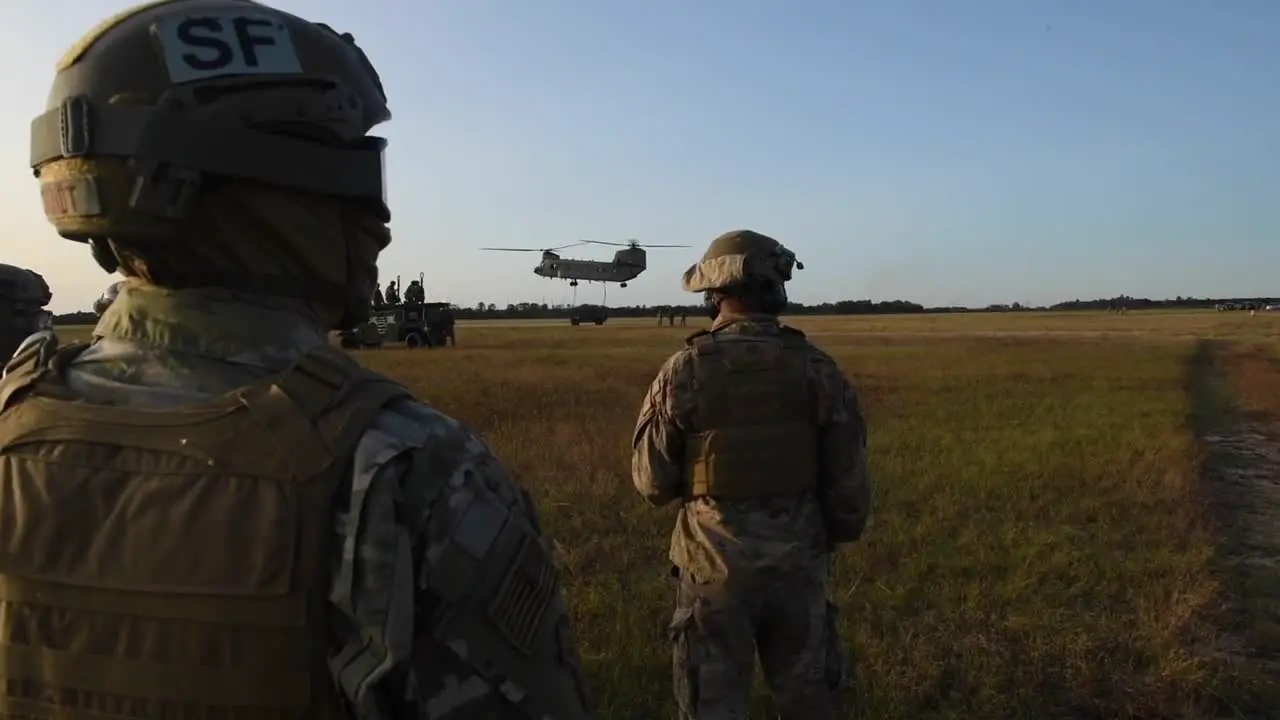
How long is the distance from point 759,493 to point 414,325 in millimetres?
42005

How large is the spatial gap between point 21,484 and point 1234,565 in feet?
26.4

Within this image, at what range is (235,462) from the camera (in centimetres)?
130

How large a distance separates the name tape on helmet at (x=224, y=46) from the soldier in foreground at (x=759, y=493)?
230 cm

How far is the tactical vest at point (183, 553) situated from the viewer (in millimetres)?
1276

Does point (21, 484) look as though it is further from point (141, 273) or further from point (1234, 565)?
point (1234, 565)

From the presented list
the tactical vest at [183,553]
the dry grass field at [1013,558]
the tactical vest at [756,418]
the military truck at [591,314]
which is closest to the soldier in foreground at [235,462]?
the tactical vest at [183,553]

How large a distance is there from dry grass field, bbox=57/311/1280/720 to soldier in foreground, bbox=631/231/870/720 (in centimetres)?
117

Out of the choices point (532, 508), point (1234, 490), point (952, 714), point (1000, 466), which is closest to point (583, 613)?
point (952, 714)

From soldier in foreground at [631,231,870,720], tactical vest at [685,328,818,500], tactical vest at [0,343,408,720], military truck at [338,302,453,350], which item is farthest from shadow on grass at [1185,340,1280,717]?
military truck at [338,302,453,350]

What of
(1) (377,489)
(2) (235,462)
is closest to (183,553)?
(2) (235,462)

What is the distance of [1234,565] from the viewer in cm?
734

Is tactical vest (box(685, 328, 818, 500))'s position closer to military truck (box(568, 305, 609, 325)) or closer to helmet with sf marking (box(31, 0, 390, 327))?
helmet with sf marking (box(31, 0, 390, 327))

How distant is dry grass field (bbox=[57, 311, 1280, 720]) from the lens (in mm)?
4988

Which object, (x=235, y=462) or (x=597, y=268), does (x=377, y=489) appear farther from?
(x=597, y=268)
